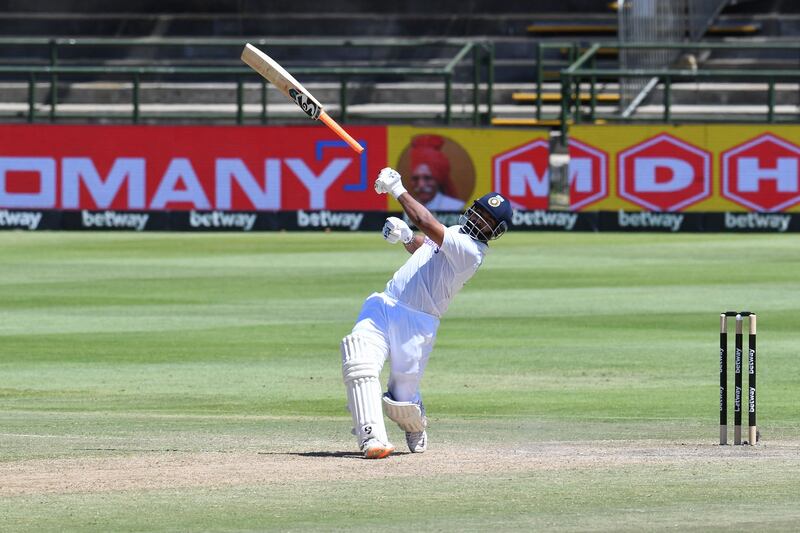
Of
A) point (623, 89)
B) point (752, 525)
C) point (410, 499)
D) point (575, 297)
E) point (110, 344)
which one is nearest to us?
point (752, 525)

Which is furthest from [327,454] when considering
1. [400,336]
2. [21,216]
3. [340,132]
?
[21,216]

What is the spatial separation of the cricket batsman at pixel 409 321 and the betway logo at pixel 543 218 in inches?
930

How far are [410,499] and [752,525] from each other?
5.60 ft

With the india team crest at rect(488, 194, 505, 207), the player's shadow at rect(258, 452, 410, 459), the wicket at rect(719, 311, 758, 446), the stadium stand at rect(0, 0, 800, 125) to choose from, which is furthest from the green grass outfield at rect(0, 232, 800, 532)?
the stadium stand at rect(0, 0, 800, 125)

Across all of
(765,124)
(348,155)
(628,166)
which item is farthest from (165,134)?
(765,124)

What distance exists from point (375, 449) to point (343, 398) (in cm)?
365

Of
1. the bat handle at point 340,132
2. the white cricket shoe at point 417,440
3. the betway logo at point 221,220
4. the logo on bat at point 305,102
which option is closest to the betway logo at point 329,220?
the betway logo at point 221,220

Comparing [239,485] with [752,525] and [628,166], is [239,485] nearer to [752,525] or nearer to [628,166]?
[752,525]

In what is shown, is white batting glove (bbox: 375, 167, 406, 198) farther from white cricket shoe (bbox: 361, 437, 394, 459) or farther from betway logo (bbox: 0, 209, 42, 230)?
betway logo (bbox: 0, 209, 42, 230)

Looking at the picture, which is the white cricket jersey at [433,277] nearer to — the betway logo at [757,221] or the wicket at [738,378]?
the wicket at [738,378]

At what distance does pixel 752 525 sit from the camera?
7.41m

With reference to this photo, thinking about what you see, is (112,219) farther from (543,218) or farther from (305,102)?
(305,102)

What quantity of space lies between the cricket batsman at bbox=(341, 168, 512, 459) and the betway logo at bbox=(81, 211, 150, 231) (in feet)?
78.8

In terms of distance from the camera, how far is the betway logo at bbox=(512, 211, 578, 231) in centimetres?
3369
